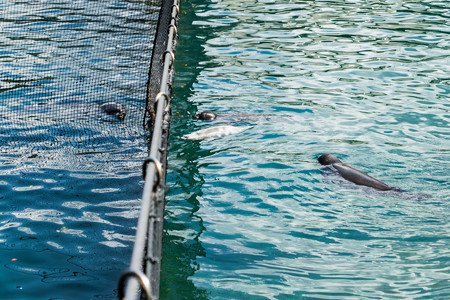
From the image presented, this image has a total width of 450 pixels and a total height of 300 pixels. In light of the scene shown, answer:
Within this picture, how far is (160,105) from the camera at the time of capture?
5.26m

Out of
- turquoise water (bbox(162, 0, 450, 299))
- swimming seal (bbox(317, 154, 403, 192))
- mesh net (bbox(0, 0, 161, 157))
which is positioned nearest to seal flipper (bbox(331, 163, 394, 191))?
swimming seal (bbox(317, 154, 403, 192))

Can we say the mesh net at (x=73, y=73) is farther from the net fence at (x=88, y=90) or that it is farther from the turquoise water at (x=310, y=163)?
the turquoise water at (x=310, y=163)

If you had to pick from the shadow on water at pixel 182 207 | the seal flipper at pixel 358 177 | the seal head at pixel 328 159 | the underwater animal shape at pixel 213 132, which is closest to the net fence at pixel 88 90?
the shadow on water at pixel 182 207

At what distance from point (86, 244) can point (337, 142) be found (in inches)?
173

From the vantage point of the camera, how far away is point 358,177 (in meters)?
7.64

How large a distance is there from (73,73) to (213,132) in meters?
4.60

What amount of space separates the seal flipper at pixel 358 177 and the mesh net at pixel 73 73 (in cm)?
367

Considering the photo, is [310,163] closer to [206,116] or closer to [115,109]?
[206,116]

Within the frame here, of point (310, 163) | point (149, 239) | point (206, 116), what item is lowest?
point (310, 163)

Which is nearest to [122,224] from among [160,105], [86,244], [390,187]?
[86,244]

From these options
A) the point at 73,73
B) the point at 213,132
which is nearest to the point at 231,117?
the point at 213,132

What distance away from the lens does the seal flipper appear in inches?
293

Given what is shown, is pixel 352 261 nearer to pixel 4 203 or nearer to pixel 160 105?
pixel 160 105

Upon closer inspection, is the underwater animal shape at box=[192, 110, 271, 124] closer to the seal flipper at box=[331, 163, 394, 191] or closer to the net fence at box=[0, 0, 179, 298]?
the net fence at box=[0, 0, 179, 298]
